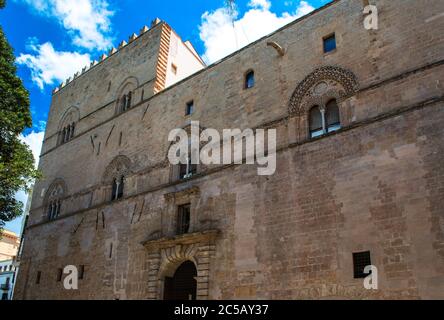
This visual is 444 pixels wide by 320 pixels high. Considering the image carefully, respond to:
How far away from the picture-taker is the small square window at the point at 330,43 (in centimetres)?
1283

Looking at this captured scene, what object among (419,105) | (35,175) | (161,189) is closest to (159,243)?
(161,189)

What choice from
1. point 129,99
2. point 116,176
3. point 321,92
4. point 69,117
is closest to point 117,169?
point 116,176

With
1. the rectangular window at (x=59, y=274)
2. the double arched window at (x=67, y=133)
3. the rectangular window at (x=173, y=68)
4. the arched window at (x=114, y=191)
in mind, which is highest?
the rectangular window at (x=173, y=68)

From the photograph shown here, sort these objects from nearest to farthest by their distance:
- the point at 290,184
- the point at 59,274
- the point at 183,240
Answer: the point at 290,184 → the point at 183,240 → the point at 59,274

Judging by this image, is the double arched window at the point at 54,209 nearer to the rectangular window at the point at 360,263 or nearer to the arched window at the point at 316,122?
the arched window at the point at 316,122

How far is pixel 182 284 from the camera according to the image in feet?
45.1

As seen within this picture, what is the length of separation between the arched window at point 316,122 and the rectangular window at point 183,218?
502 cm

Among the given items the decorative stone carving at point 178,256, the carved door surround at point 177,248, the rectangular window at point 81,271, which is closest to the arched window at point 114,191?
the rectangular window at point 81,271

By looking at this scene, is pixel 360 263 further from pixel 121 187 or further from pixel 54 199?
pixel 54 199

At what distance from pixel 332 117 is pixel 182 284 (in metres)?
7.18

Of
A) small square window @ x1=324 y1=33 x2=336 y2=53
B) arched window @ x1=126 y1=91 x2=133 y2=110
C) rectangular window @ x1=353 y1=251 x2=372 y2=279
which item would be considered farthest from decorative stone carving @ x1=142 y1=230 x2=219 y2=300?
arched window @ x1=126 y1=91 x2=133 y2=110

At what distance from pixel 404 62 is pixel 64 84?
70.8ft
